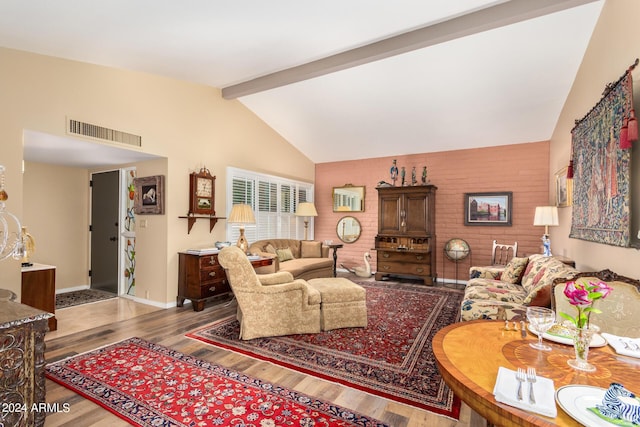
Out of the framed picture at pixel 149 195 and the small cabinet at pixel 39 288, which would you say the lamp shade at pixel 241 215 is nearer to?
the framed picture at pixel 149 195

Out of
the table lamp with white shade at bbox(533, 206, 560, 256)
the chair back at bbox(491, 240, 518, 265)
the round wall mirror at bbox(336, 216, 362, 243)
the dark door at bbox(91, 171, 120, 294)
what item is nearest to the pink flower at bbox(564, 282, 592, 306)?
the table lamp with white shade at bbox(533, 206, 560, 256)

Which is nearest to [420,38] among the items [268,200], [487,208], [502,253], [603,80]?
[603,80]

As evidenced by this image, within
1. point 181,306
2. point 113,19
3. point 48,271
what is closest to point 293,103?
point 113,19

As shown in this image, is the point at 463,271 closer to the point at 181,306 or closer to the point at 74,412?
the point at 181,306

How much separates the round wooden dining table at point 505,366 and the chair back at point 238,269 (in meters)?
2.17

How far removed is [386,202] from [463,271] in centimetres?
199

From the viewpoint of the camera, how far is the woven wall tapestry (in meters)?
2.31

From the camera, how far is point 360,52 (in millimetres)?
3988

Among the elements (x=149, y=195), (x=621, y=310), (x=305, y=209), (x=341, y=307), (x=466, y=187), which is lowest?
(x=341, y=307)

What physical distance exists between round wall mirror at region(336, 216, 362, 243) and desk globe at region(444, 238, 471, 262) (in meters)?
1.99

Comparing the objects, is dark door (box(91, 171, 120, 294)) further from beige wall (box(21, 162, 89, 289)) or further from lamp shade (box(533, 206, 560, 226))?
lamp shade (box(533, 206, 560, 226))

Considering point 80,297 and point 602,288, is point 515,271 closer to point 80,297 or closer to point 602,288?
point 602,288

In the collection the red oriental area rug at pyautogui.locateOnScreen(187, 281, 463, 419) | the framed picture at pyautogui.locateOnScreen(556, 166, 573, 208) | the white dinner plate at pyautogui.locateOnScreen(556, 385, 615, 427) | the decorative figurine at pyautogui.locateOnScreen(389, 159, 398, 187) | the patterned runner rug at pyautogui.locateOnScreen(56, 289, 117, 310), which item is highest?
the decorative figurine at pyautogui.locateOnScreen(389, 159, 398, 187)

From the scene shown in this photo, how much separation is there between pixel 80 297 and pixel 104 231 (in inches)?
43.4
